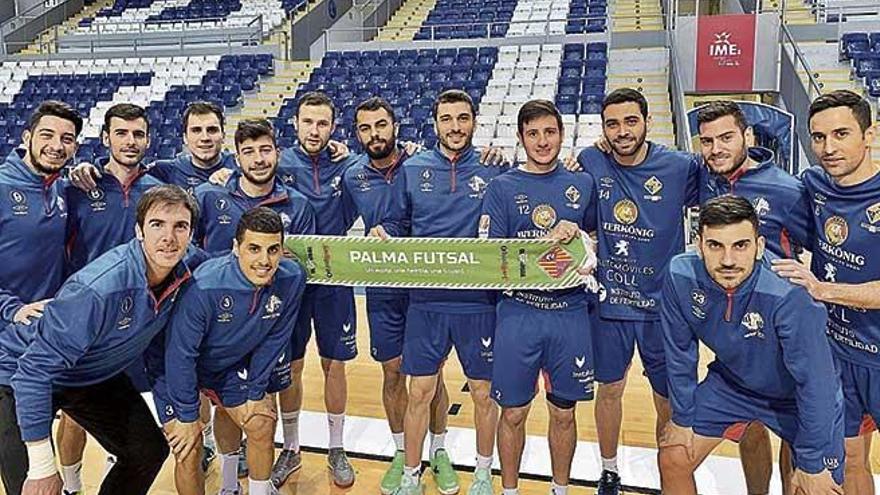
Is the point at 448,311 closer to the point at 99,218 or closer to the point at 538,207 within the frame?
the point at 538,207

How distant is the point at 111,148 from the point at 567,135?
629 cm

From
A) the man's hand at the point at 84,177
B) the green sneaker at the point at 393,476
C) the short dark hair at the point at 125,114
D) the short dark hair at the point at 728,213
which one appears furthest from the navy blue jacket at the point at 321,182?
the short dark hair at the point at 728,213

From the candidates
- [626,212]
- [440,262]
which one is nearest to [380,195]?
[440,262]

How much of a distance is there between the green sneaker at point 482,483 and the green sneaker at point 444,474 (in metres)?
0.17

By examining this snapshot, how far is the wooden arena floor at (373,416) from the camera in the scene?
362cm

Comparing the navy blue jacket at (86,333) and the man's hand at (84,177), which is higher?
→ the man's hand at (84,177)

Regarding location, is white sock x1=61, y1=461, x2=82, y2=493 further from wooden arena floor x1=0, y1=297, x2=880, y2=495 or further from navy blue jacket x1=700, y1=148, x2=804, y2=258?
navy blue jacket x1=700, y1=148, x2=804, y2=258

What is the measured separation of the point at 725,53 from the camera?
1048 cm

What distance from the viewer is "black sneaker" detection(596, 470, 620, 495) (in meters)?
3.40

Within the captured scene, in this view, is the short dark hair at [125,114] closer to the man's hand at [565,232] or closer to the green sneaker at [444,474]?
the man's hand at [565,232]

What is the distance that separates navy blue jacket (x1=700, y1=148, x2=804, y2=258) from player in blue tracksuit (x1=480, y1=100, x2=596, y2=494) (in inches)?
22.6

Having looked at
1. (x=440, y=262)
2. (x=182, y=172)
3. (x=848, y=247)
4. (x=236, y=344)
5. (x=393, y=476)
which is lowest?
(x=393, y=476)

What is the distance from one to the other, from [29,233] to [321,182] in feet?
4.11

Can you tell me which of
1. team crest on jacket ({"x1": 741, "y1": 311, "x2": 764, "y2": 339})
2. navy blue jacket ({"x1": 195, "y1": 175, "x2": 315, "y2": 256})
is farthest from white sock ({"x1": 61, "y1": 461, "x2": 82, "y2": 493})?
team crest on jacket ({"x1": 741, "y1": 311, "x2": 764, "y2": 339})
